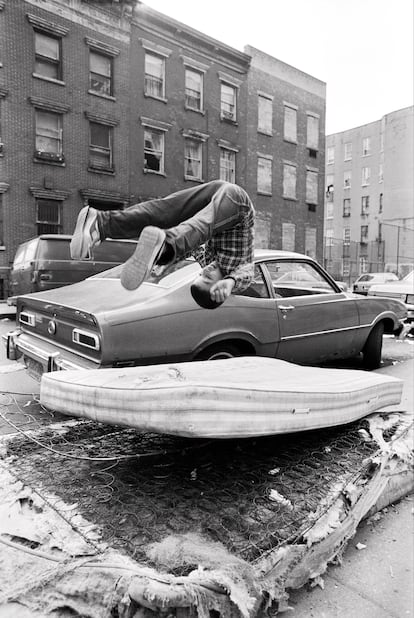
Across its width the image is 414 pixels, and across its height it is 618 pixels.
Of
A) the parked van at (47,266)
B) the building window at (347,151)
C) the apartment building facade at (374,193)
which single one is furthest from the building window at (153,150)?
the building window at (347,151)

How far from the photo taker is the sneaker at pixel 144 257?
6.23 ft

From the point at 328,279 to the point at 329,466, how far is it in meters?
3.05

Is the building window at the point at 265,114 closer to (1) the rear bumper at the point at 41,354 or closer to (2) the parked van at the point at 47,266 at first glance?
(2) the parked van at the point at 47,266

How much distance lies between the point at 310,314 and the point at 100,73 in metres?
16.1

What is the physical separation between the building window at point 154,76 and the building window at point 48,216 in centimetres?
632

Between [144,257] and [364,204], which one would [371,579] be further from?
[364,204]

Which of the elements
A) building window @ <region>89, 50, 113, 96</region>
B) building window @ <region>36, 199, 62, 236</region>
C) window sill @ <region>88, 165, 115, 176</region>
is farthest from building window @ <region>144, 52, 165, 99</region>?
building window @ <region>36, 199, 62, 236</region>

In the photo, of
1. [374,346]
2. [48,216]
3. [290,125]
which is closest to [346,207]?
[290,125]

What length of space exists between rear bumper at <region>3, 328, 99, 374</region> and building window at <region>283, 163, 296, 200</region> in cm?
2216

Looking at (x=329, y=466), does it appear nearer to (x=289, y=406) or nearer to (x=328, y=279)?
(x=289, y=406)

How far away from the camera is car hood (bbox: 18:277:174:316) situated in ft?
11.6

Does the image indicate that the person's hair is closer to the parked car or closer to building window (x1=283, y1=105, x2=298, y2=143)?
the parked car

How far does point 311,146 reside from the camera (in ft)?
85.1

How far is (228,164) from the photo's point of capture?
2191 centimetres
